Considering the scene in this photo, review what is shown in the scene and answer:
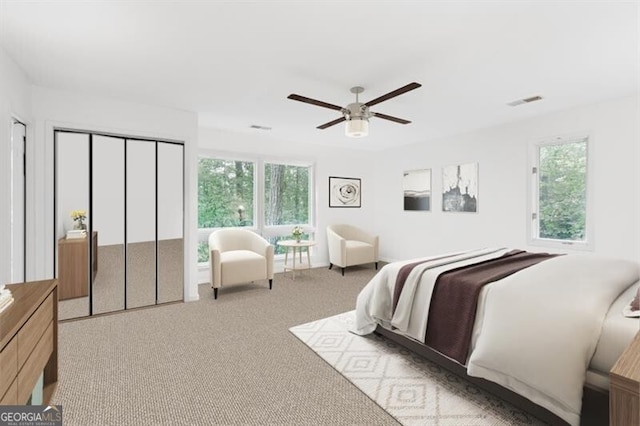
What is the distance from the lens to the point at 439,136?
5262 millimetres

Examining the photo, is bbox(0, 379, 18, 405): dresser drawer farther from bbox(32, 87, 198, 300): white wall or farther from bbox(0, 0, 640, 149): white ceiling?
bbox(32, 87, 198, 300): white wall

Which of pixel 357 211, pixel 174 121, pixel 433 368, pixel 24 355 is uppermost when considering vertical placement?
pixel 174 121

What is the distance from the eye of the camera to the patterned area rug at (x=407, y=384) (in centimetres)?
180

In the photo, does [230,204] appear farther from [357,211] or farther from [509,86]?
[509,86]

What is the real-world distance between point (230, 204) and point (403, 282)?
354 cm

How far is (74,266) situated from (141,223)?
2.50 feet

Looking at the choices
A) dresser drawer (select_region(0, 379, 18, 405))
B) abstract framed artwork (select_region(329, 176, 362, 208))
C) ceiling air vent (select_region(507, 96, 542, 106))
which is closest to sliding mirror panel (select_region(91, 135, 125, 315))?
dresser drawer (select_region(0, 379, 18, 405))

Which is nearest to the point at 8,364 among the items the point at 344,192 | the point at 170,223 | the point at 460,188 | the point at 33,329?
the point at 33,329

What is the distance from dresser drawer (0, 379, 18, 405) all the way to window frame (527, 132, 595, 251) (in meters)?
5.06

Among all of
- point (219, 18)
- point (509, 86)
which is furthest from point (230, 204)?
point (509, 86)

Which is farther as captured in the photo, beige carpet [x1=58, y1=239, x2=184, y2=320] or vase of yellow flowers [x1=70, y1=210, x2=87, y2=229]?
beige carpet [x1=58, y1=239, x2=184, y2=320]

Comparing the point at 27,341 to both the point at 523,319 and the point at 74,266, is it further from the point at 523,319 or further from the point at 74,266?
the point at 523,319

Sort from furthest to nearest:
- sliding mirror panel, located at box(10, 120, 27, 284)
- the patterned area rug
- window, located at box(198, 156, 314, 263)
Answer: window, located at box(198, 156, 314, 263), sliding mirror panel, located at box(10, 120, 27, 284), the patterned area rug

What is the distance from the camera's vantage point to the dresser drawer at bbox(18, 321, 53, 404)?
144 cm
